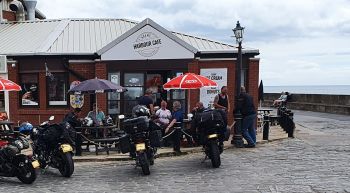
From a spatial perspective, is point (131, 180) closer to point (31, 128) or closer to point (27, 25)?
point (31, 128)

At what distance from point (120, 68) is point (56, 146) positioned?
674 centimetres

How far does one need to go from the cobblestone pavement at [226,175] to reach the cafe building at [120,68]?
4.46m

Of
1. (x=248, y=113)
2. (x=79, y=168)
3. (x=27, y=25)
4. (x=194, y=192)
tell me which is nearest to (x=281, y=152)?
(x=248, y=113)

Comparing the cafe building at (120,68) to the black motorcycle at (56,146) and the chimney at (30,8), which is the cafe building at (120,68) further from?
the chimney at (30,8)

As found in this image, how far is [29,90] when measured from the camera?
16.2 metres

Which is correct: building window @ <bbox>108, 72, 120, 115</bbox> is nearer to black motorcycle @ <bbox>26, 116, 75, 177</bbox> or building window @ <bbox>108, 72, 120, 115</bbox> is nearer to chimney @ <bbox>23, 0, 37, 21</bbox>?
black motorcycle @ <bbox>26, 116, 75, 177</bbox>

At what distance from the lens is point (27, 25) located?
19875 mm

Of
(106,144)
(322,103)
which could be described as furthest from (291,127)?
(322,103)

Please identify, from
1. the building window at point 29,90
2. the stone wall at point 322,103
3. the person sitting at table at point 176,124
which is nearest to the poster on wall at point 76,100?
the building window at point 29,90

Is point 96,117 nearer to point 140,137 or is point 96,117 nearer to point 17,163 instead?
point 140,137

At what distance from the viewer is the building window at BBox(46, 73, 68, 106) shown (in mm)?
15977

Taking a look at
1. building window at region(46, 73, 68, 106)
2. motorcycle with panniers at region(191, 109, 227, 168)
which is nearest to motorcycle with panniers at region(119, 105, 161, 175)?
motorcycle with panniers at region(191, 109, 227, 168)

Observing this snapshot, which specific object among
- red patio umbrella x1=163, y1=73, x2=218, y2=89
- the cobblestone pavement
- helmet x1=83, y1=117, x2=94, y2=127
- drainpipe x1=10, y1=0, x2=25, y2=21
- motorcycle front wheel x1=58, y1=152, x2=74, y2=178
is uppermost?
drainpipe x1=10, y1=0, x2=25, y2=21

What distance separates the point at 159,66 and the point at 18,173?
7.94 m
